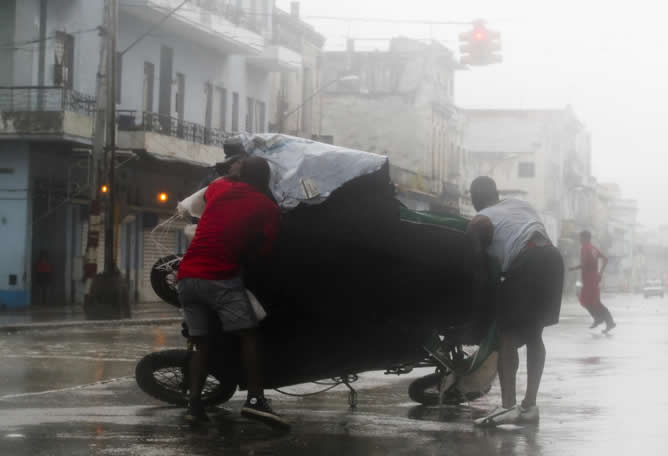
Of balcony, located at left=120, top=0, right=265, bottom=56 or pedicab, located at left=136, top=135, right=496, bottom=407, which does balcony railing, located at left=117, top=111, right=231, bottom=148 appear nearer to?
balcony, located at left=120, top=0, right=265, bottom=56

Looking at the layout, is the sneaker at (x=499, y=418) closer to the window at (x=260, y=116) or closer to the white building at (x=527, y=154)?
the window at (x=260, y=116)

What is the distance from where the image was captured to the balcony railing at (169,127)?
1494 inches

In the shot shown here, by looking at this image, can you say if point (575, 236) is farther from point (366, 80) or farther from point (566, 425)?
point (566, 425)

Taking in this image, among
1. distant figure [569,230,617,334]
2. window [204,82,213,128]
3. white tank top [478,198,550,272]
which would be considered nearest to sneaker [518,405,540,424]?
white tank top [478,198,550,272]

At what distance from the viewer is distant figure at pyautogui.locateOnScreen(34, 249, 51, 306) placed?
34625mm

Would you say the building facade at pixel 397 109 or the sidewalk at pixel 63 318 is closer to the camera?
the sidewalk at pixel 63 318

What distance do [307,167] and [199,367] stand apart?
143cm

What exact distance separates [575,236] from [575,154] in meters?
9.17

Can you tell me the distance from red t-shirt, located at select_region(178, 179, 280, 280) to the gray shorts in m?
0.05

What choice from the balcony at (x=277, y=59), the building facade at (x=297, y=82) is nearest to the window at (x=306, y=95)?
the building facade at (x=297, y=82)

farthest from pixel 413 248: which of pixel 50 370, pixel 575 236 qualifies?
pixel 575 236

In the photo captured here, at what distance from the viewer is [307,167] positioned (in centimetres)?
923

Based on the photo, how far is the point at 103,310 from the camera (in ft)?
92.8

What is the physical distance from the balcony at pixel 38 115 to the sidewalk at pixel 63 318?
3.98 meters
